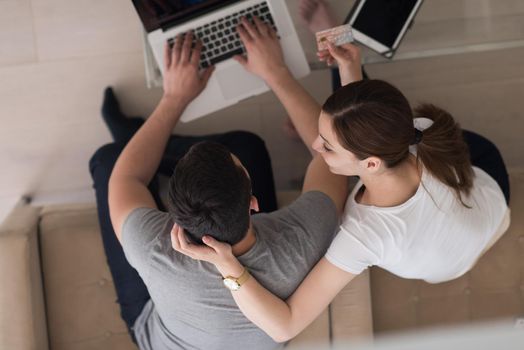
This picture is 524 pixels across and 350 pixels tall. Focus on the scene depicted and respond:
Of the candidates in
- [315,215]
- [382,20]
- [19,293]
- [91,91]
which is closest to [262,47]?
[382,20]

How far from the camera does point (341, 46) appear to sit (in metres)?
1.45

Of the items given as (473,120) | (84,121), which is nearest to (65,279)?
(84,121)

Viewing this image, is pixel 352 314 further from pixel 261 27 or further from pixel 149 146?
pixel 261 27

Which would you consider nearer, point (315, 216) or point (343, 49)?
point (315, 216)

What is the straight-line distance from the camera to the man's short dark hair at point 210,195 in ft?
3.38

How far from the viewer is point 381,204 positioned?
1253mm

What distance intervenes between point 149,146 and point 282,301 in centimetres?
59

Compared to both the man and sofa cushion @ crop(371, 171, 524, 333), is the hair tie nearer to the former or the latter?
the man

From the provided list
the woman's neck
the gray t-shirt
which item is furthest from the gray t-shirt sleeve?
the woman's neck

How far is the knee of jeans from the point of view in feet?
5.33

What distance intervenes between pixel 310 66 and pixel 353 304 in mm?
713

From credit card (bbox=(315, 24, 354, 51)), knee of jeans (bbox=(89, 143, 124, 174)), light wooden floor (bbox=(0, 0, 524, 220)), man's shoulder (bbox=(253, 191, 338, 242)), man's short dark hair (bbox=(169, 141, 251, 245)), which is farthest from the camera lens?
light wooden floor (bbox=(0, 0, 524, 220))

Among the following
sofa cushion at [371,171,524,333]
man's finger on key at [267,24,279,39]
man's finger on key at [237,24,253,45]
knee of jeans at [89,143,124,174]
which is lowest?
sofa cushion at [371,171,524,333]

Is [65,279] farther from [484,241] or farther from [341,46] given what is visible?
[484,241]
